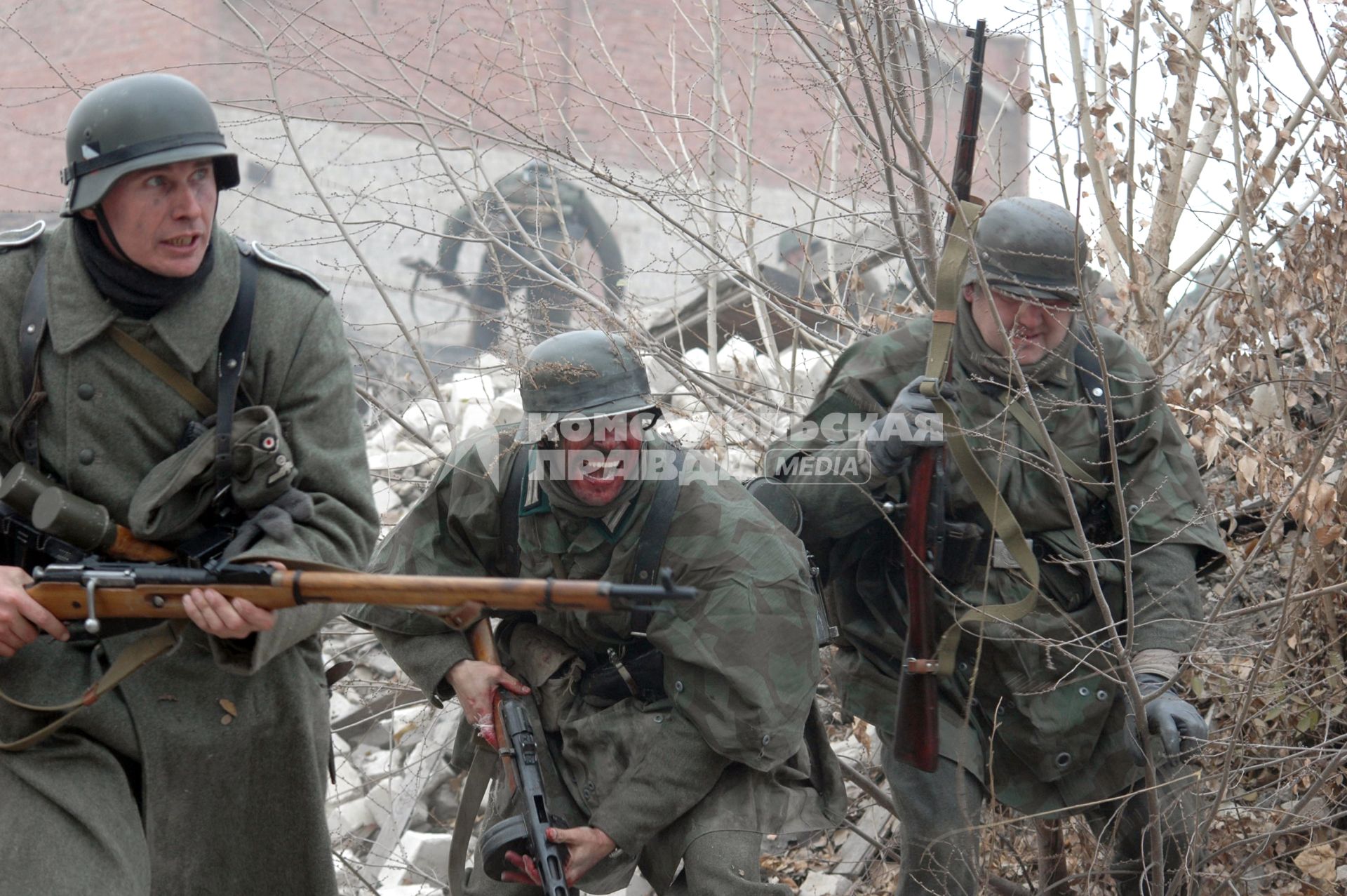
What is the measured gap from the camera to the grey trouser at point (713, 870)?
394 cm

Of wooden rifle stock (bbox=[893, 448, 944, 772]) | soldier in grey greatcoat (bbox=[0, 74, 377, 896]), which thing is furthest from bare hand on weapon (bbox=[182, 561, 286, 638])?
wooden rifle stock (bbox=[893, 448, 944, 772])

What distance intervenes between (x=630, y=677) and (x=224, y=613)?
1.38 m

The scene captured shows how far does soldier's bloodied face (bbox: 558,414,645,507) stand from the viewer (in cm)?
411

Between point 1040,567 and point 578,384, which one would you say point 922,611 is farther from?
point 578,384

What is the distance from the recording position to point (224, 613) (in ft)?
10.3

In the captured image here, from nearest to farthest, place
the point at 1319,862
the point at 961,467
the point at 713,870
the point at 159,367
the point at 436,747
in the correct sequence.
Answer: the point at 159,367 < the point at 713,870 < the point at 961,467 < the point at 1319,862 < the point at 436,747

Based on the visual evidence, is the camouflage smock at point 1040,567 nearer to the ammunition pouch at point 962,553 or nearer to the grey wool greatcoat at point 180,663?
the ammunition pouch at point 962,553

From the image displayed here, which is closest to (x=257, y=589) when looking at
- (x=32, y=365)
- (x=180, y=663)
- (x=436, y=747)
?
(x=180, y=663)

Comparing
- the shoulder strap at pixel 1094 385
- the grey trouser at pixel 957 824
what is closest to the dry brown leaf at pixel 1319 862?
the grey trouser at pixel 957 824

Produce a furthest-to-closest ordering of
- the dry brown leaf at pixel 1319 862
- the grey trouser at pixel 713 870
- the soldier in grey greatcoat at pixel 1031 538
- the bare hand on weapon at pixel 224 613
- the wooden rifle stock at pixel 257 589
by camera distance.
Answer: the dry brown leaf at pixel 1319 862
the soldier in grey greatcoat at pixel 1031 538
the grey trouser at pixel 713 870
the bare hand on weapon at pixel 224 613
the wooden rifle stock at pixel 257 589

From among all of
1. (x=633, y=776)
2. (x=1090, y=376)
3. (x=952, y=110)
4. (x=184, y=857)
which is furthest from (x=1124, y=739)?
(x=952, y=110)

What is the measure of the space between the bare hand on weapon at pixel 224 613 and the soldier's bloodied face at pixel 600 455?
1.12 metres

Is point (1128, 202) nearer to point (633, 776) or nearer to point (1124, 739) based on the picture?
point (1124, 739)

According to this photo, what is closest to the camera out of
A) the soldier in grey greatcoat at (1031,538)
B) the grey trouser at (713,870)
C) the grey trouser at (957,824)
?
the grey trouser at (713,870)
